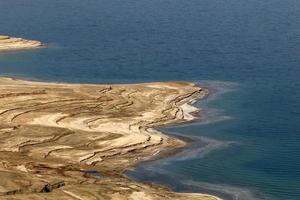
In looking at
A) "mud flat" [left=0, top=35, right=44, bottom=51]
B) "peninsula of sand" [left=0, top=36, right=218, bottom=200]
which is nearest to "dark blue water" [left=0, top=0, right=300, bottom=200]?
"mud flat" [left=0, top=35, right=44, bottom=51]

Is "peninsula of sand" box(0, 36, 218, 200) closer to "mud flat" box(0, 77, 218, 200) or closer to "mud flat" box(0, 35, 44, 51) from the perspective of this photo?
"mud flat" box(0, 77, 218, 200)

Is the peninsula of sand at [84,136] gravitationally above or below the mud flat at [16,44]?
below

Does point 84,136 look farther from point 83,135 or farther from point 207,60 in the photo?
point 207,60

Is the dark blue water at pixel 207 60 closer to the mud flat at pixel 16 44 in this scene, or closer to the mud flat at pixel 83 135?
the mud flat at pixel 16 44

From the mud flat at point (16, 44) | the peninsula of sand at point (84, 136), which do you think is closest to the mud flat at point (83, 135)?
the peninsula of sand at point (84, 136)

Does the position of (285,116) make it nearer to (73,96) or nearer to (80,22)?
(73,96)
